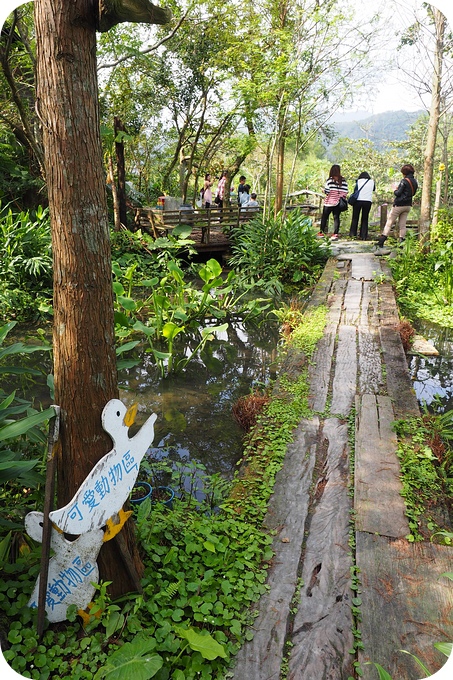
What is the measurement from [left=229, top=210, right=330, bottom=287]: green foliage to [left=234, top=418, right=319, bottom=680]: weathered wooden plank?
16.4 ft

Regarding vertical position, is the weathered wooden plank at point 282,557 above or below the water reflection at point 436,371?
above

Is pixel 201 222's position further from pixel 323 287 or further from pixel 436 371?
pixel 436 371


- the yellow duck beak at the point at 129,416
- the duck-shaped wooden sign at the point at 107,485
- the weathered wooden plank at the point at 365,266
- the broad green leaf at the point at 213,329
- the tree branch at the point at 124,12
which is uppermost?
the tree branch at the point at 124,12

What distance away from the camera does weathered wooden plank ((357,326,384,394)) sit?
4000 millimetres

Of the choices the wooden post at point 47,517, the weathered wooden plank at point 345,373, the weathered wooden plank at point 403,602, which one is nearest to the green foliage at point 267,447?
the weathered wooden plank at point 345,373

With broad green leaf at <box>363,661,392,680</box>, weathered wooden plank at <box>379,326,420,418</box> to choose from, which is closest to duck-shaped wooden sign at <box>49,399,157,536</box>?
broad green leaf at <box>363,661,392,680</box>

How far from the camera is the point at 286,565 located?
2.20 m

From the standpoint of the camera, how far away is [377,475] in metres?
2.80

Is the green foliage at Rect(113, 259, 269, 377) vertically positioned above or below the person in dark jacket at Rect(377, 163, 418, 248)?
below

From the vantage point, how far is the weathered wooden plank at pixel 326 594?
5.78 feet

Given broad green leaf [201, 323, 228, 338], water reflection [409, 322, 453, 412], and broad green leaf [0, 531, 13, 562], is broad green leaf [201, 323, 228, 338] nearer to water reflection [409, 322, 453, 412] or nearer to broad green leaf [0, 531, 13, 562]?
water reflection [409, 322, 453, 412]

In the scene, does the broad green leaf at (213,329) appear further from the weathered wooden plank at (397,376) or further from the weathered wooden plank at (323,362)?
the weathered wooden plank at (397,376)

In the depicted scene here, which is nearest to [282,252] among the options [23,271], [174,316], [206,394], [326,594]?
[174,316]

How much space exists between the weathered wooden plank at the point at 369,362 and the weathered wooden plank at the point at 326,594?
125 cm
